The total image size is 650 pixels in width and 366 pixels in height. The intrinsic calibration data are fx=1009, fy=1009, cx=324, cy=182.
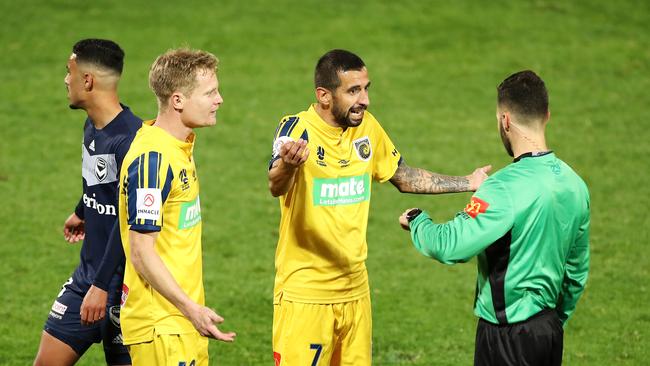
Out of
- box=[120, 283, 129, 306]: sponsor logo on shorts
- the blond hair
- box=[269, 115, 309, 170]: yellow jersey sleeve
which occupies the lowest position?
box=[120, 283, 129, 306]: sponsor logo on shorts

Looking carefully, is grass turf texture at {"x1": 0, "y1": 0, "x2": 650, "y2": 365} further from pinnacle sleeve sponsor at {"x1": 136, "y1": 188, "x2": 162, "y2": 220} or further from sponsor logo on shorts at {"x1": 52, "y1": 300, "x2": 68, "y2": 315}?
pinnacle sleeve sponsor at {"x1": 136, "y1": 188, "x2": 162, "y2": 220}

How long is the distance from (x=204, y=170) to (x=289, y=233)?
8.18 metres

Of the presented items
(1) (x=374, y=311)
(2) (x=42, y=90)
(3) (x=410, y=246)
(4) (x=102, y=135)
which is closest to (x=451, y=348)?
(1) (x=374, y=311)

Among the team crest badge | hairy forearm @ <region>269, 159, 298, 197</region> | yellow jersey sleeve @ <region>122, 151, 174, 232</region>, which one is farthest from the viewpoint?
the team crest badge

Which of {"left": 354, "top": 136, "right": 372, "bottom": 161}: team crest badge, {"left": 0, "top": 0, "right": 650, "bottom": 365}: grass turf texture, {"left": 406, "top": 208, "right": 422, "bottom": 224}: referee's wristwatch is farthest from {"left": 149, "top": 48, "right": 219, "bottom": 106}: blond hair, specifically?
{"left": 0, "top": 0, "right": 650, "bottom": 365}: grass turf texture

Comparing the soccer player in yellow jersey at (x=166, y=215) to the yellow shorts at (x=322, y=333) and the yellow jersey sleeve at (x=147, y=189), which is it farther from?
the yellow shorts at (x=322, y=333)

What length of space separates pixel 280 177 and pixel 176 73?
0.83 meters

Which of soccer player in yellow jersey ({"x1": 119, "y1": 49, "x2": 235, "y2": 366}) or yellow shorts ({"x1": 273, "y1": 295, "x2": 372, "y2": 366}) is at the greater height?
soccer player in yellow jersey ({"x1": 119, "y1": 49, "x2": 235, "y2": 366})

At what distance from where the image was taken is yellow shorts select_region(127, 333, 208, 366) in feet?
17.8

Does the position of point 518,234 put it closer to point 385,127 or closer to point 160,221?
point 160,221

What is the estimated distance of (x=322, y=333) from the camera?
6.14 metres

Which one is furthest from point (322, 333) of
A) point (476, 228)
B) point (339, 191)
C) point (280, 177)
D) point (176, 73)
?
point (176, 73)

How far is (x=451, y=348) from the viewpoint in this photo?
29.3 feet

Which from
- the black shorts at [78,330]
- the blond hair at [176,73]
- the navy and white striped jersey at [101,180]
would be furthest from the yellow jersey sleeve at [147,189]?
the black shorts at [78,330]
